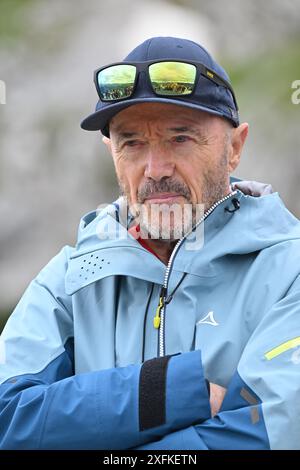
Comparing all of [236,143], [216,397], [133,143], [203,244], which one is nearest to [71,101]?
[236,143]

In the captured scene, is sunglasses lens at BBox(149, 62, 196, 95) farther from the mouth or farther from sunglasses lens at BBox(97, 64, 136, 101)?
the mouth

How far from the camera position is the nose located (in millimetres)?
2848

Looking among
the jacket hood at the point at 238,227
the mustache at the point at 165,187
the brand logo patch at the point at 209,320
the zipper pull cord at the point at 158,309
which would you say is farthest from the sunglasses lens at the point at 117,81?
the brand logo patch at the point at 209,320

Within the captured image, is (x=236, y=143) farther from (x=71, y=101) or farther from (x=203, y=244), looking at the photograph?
(x=71, y=101)

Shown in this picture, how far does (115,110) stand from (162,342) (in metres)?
0.76

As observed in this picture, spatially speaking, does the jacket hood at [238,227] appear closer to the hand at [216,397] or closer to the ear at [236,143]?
the ear at [236,143]

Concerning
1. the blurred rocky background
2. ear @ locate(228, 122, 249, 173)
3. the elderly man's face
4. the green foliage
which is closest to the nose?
the elderly man's face

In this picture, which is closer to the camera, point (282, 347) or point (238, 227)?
point (282, 347)

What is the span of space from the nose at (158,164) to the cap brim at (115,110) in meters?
0.17

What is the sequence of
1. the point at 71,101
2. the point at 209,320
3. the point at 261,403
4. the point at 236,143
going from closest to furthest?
1. the point at 261,403
2. the point at 209,320
3. the point at 236,143
4. the point at 71,101

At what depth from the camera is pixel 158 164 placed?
286 cm

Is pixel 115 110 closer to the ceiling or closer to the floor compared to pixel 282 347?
closer to the ceiling

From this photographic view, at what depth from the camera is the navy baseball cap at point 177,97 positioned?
9.18ft

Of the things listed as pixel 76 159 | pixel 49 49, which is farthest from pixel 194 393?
pixel 49 49
